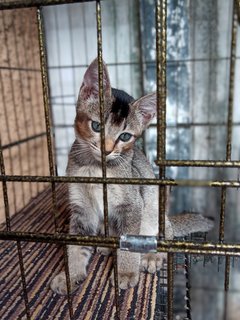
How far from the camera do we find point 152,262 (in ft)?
4.15

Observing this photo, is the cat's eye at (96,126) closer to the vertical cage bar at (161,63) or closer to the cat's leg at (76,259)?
the cat's leg at (76,259)

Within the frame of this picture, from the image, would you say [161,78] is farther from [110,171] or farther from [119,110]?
[110,171]

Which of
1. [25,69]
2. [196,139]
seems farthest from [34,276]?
[196,139]

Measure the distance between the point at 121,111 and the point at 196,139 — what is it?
5.62ft

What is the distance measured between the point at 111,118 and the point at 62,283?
61cm

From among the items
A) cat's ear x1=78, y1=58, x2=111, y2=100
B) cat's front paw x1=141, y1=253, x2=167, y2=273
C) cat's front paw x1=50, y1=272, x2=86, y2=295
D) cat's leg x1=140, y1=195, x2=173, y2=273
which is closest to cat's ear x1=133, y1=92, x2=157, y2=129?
cat's ear x1=78, y1=58, x2=111, y2=100

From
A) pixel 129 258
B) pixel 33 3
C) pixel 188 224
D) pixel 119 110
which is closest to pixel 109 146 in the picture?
pixel 119 110

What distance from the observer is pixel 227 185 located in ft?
2.10

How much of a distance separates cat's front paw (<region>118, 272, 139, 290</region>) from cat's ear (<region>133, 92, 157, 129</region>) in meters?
0.57

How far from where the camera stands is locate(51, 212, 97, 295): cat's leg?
1130mm

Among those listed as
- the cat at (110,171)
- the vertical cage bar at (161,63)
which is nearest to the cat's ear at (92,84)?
the cat at (110,171)

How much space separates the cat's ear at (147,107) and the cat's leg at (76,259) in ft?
1.53

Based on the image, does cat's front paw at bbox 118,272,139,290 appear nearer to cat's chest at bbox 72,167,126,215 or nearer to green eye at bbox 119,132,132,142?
cat's chest at bbox 72,167,126,215

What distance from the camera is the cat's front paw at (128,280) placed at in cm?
113
